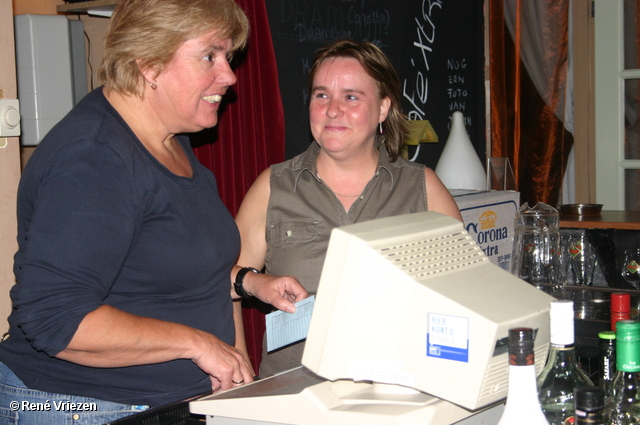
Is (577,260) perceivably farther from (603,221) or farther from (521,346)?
(521,346)

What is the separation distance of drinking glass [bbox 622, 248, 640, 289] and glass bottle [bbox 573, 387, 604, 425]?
1.54 metres

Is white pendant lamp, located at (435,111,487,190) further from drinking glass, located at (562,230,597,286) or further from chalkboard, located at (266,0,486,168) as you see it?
drinking glass, located at (562,230,597,286)

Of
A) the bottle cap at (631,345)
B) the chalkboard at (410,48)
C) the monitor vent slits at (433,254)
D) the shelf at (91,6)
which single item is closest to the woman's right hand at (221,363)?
the monitor vent slits at (433,254)

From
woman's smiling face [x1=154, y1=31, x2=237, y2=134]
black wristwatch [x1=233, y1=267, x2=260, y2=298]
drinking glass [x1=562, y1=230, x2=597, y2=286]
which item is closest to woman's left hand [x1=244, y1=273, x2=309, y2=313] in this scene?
black wristwatch [x1=233, y1=267, x2=260, y2=298]

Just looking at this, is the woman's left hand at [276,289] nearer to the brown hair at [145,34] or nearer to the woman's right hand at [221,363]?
the woman's right hand at [221,363]

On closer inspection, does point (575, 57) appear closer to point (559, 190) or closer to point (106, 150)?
point (559, 190)

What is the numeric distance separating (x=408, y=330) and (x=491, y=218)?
1916 millimetres

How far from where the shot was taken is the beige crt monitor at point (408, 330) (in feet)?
2.83

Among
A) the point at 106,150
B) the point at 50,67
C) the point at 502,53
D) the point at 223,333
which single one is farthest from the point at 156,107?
the point at 502,53

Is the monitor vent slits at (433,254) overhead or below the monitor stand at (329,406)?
overhead

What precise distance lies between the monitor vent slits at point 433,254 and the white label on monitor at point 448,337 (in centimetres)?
7

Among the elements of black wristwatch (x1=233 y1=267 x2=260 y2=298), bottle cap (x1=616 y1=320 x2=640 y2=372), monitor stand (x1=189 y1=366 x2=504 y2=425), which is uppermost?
bottle cap (x1=616 y1=320 x2=640 y2=372)

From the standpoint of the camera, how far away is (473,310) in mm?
854

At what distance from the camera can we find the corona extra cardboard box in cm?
259
